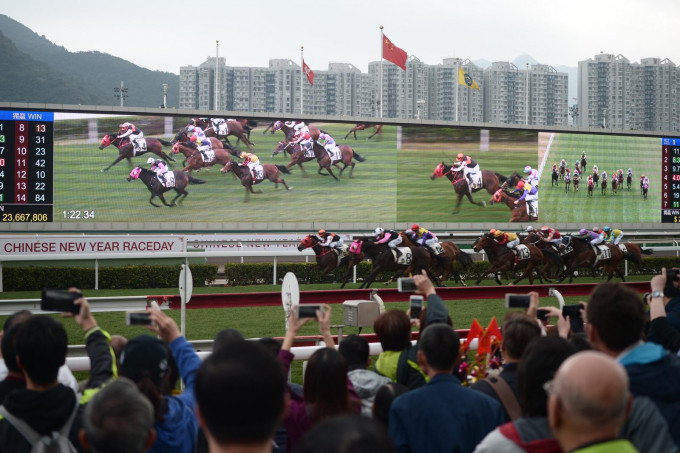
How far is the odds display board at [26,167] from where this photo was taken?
1334 cm

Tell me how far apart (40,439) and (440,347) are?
39.9 inches

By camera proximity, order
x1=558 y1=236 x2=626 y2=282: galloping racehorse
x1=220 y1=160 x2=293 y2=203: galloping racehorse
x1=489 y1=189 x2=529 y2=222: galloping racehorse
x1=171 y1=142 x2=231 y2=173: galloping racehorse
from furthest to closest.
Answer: x1=489 y1=189 x2=529 y2=222: galloping racehorse
x1=220 y1=160 x2=293 y2=203: galloping racehorse
x1=171 y1=142 x2=231 y2=173: galloping racehorse
x1=558 y1=236 x2=626 y2=282: galloping racehorse

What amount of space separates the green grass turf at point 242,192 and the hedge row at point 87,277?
9.13 ft

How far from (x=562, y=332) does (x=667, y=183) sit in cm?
1677

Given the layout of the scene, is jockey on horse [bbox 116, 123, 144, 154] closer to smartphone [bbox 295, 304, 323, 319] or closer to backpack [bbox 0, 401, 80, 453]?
smartphone [bbox 295, 304, 323, 319]

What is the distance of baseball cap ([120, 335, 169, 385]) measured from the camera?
6.31ft

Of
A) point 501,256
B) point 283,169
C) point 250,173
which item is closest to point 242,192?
point 250,173

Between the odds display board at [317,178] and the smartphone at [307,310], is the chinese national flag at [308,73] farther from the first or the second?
the smartphone at [307,310]

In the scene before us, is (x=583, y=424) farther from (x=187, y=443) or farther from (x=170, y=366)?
(x=170, y=366)

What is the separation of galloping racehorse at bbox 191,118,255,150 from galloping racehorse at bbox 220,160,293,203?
474mm

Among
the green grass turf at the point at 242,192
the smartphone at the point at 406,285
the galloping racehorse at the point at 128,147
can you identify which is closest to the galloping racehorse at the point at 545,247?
the green grass turf at the point at 242,192

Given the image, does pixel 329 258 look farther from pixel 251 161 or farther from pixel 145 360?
pixel 145 360

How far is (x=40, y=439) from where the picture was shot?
1790 millimetres

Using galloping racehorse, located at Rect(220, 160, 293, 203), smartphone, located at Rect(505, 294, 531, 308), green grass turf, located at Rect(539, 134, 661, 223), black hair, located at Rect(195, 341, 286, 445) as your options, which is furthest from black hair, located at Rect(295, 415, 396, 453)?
green grass turf, located at Rect(539, 134, 661, 223)
